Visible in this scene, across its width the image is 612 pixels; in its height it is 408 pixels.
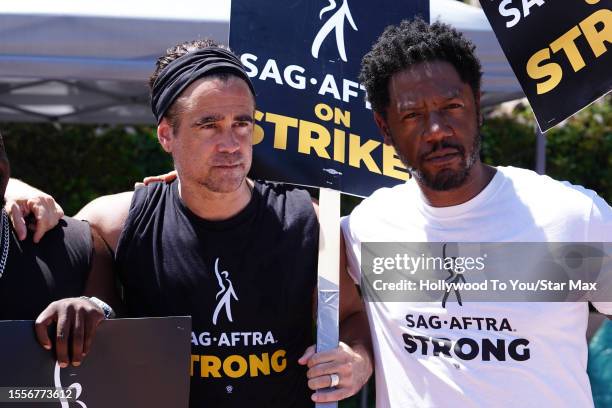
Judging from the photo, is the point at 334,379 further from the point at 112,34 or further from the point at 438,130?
the point at 112,34

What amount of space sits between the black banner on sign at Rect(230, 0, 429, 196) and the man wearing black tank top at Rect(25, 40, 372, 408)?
0.16 m

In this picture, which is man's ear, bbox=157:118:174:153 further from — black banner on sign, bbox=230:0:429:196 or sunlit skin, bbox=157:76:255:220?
black banner on sign, bbox=230:0:429:196

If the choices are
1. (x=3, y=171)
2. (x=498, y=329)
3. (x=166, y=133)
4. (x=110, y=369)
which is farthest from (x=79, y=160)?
(x=498, y=329)

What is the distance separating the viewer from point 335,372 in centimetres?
227

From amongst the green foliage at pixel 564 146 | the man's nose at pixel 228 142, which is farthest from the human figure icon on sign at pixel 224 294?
the green foliage at pixel 564 146

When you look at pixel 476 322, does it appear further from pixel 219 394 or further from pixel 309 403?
pixel 219 394

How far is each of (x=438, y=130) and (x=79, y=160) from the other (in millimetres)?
4595

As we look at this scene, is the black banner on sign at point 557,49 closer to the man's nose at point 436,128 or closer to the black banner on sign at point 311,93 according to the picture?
the man's nose at point 436,128

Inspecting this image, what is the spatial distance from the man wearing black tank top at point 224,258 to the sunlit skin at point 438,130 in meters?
0.41

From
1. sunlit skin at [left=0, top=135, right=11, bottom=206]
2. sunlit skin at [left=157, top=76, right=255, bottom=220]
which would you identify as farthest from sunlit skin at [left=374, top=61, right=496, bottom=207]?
sunlit skin at [left=0, top=135, right=11, bottom=206]

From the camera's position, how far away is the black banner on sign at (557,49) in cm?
235

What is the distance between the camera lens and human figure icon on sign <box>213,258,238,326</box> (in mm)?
2363

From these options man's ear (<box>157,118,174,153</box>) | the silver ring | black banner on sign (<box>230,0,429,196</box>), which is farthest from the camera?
black banner on sign (<box>230,0,429,196</box>)

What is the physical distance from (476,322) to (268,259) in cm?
64
